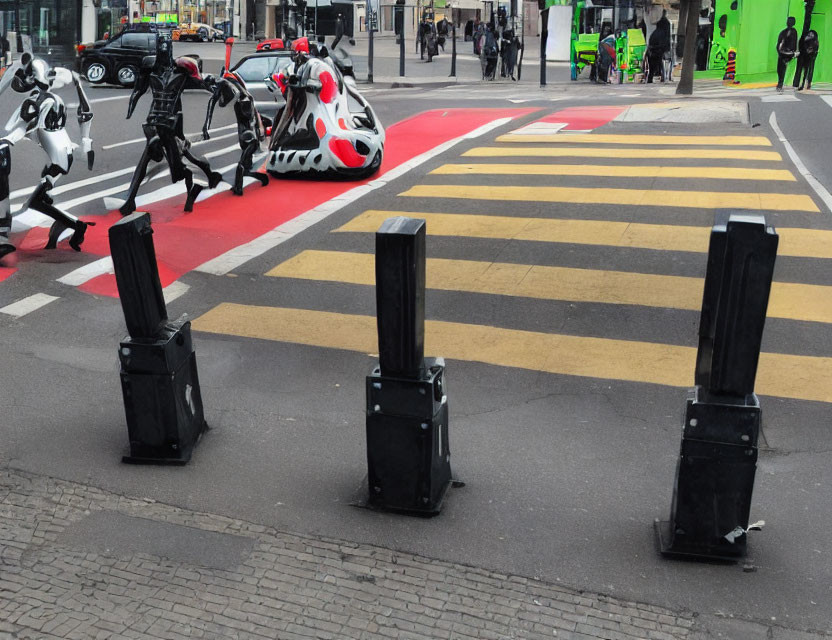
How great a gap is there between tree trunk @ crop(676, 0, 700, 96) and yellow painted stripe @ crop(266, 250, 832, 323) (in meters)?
17.6

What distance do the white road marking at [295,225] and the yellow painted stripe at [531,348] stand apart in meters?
1.46

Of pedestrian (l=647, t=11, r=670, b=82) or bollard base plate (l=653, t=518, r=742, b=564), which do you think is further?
pedestrian (l=647, t=11, r=670, b=82)

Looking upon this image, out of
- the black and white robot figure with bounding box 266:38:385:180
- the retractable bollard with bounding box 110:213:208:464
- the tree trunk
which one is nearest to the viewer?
the retractable bollard with bounding box 110:213:208:464

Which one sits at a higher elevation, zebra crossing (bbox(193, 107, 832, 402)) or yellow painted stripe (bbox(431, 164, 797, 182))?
yellow painted stripe (bbox(431, 164, 797, 182))

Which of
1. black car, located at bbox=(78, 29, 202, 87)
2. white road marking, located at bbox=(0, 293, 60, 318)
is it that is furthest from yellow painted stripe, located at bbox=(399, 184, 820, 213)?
black car, located at bbox=(78, 29, 202, 87)

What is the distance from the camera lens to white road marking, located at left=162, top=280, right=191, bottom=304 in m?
9.01

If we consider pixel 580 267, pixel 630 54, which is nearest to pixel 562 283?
pixel 580 267

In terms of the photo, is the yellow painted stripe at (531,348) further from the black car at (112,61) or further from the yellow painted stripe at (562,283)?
the black car at (112,61)

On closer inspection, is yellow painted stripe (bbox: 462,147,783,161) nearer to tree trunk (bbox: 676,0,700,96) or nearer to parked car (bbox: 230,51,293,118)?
parked car (bbox: 230,51,293,118)

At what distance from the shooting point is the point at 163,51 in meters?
11.3

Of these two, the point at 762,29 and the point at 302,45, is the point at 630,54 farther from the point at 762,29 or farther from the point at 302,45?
the point at 302,45

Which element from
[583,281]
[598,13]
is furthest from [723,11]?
[583,281]

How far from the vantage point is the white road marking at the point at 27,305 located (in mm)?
8453

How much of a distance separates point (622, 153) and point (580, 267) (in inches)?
254
